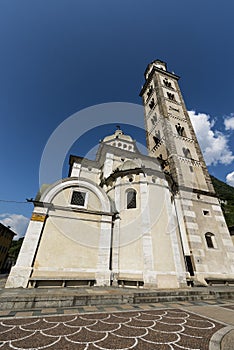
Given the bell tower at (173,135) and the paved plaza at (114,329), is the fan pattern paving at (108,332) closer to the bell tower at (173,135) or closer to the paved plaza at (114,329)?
the paved plaza at (114,329)

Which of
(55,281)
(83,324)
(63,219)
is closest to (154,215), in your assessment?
(63,219)

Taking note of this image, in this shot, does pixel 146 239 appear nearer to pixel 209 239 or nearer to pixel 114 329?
pixel 114 329

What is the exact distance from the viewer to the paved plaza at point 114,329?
3.51 m

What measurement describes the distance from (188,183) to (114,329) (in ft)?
59.1

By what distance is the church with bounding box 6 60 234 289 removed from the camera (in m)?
10.8

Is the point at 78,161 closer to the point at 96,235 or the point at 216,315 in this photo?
the point at 96,235

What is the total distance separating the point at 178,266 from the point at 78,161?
54.1ft

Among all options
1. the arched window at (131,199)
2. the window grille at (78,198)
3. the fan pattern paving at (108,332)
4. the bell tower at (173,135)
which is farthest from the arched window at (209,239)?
the window grille at (78,198)

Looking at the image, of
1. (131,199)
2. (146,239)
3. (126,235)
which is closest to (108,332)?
(146,239)

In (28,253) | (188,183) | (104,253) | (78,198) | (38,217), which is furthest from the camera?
(188,183)

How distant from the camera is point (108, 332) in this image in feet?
13.6

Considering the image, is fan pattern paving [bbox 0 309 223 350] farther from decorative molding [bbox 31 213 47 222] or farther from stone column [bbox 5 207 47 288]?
decorative molding [bbox 31 213 47 222]

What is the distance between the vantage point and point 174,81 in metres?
34.1

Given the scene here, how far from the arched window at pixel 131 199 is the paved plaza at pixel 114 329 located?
27.2 feet
